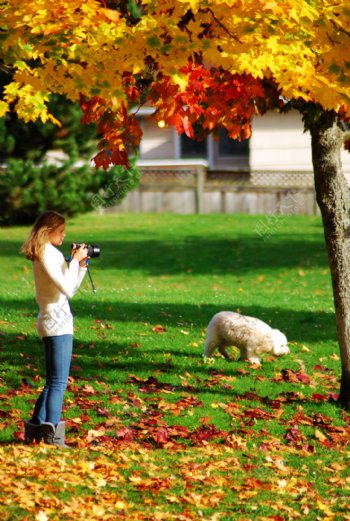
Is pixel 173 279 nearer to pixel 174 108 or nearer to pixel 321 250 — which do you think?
pixel 321 250

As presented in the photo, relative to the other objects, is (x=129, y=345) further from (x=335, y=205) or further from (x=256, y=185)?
(x=256, y=185)

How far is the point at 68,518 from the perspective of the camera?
20.4ft

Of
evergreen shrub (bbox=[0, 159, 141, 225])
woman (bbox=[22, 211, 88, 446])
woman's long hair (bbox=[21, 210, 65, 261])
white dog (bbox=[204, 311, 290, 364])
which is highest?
Answer: evergreen shrub (bbox=[0, 159, 141, 225])

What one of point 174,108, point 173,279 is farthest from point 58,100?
point 174,108

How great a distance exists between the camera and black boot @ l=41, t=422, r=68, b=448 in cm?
745

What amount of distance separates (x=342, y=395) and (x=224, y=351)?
6.53ft

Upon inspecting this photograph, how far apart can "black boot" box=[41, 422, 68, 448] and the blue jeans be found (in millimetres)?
42

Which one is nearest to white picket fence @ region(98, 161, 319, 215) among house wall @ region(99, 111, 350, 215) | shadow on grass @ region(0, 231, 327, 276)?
house wall @ region(99, 111, 350, 215)

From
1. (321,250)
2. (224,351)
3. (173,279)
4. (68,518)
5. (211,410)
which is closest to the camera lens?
(68,518)

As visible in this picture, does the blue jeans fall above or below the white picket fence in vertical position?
below

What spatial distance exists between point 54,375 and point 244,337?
3.81 meters

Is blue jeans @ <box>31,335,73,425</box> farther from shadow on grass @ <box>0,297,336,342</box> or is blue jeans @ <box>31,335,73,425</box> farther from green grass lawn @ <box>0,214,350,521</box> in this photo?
shadow on grass @ <box>0,297,336,342</box>

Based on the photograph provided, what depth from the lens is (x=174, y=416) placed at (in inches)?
349

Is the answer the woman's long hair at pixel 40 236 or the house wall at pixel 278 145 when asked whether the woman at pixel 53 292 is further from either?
the house wall at pixel 278 145
